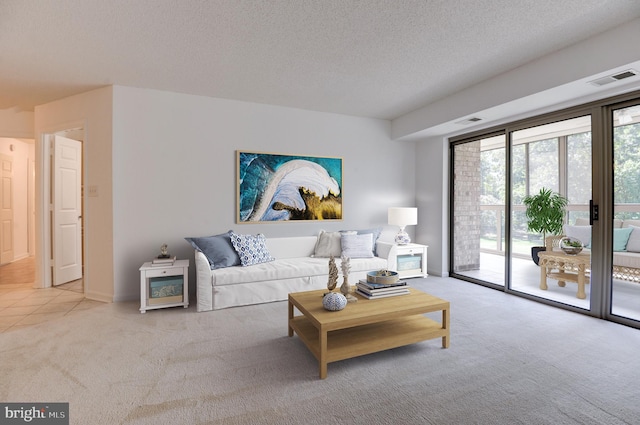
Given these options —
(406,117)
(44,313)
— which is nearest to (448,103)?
(406,117)

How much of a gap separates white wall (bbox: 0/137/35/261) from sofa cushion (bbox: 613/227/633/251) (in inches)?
373

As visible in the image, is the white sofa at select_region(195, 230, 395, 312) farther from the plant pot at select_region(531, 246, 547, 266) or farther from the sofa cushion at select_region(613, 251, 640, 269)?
the sofa cushion at select_region(613, 251, 640, 269)

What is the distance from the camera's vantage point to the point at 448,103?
433 centimetres

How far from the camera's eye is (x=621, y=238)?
3223 millimetres

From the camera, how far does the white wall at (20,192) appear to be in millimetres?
6465

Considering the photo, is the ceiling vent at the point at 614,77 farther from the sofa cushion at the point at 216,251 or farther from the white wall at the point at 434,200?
the sofa cushion at the point at 216,251

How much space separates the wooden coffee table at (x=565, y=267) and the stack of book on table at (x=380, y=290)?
233 centimetres

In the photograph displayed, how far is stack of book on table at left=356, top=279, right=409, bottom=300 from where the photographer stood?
267 cm

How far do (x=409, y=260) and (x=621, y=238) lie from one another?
2.41m

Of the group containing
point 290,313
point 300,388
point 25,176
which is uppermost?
point 25,176

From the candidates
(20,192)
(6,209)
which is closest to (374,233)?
(6,209)

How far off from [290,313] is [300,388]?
832 millimetres

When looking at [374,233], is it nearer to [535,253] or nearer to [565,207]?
[535,253]

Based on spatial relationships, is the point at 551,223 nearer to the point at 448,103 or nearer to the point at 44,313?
the point at 448,103
